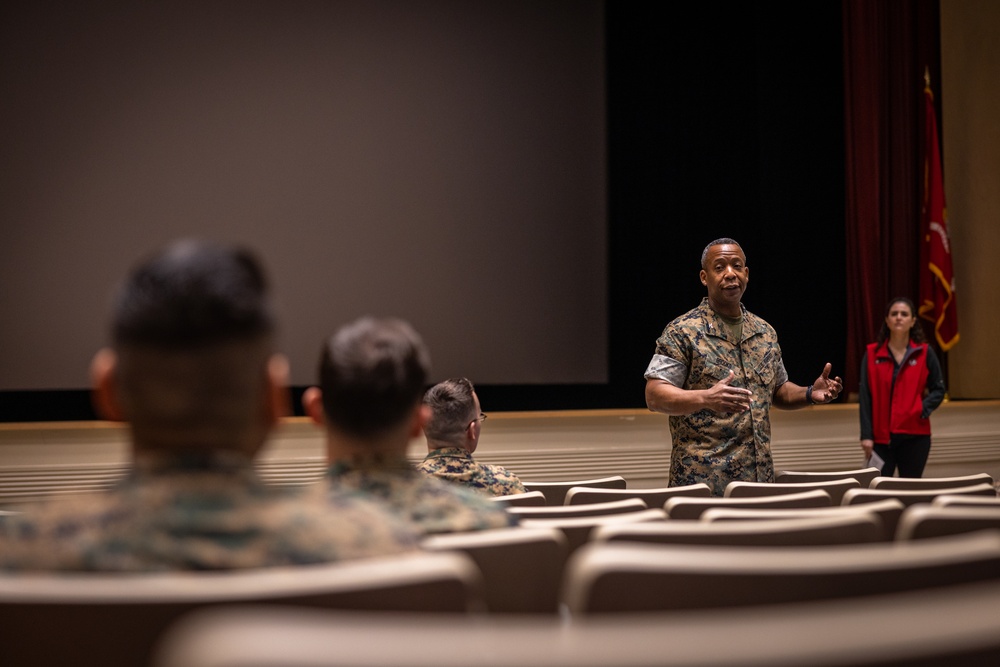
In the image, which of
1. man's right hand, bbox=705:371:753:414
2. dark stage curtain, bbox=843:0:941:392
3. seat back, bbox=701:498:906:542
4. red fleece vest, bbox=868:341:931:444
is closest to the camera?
seat back, bbox=701:498:906:542

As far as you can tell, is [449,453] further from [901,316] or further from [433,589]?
[901,316]

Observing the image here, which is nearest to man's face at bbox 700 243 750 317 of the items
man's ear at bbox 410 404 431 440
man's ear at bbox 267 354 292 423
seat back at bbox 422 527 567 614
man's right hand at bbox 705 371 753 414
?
man's right hand at bbox 705 371 753 414

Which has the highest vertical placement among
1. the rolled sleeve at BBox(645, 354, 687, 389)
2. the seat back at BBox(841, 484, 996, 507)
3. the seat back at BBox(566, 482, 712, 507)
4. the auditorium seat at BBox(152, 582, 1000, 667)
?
the auditorium seat at BBox(152, 582, 1000, 667)

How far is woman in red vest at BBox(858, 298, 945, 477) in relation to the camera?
537 centimetres

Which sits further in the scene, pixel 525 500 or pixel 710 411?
pixel 710 411

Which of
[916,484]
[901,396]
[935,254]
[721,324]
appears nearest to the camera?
[916,484]

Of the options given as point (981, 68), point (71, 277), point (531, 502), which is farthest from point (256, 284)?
point (981, 68)

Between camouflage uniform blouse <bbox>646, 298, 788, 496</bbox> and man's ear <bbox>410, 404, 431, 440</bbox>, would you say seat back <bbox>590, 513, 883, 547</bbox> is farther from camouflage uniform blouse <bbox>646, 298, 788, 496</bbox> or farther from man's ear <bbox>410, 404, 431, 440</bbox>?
camouflage uniform blouse <bbox>646, 298, 788, 496</bbox>

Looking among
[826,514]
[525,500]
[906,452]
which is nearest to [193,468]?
[826,514]

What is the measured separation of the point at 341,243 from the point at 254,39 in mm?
1466

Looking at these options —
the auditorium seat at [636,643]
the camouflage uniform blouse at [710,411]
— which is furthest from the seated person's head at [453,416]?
the auditorium seat at [636,643]

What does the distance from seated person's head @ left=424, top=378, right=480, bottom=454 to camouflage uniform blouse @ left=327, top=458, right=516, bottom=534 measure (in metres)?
1.07

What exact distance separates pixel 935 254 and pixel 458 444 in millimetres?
5346

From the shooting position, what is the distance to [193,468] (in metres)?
0.95
